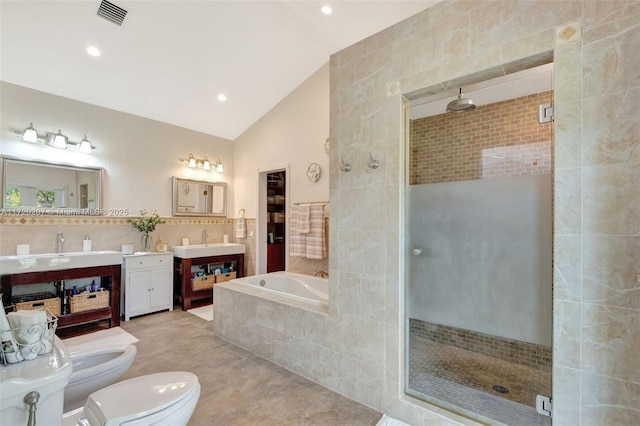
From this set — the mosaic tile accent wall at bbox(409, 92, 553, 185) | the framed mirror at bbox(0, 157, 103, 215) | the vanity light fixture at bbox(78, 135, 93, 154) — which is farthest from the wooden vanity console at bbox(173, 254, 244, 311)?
the mosaic tile accent wall at bbox(409, 92, 553, 185)

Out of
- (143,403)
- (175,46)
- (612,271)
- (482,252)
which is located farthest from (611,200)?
(175,46)

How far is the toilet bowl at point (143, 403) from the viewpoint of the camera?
124cm

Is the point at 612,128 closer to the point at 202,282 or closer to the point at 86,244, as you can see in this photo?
the point at 202,282

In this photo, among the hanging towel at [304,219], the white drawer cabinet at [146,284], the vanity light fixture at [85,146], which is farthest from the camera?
the hanging towel at [304,219]

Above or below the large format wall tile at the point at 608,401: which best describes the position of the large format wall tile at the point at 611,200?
above

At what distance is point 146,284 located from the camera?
396cm

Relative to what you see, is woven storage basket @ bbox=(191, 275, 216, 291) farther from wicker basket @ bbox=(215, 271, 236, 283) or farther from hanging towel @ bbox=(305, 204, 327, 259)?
hanging towel @ bbox=(305, 204, 327, 259)

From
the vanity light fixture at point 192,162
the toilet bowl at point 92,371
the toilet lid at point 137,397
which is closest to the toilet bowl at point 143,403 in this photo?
the toilet lid at point 137,397

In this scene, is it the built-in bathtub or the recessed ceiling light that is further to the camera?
the recessed ceiling light

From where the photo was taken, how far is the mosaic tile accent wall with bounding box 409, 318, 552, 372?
5.12ft

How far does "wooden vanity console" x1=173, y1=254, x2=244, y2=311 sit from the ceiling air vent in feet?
9.53

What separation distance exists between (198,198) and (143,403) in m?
3.94

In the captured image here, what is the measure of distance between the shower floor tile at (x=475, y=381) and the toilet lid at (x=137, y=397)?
140cm

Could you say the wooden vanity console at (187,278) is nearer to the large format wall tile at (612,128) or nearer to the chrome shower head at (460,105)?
the chrome shower head at (460,105)
